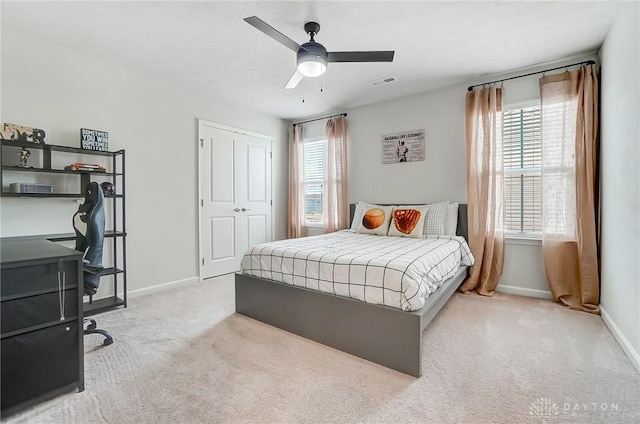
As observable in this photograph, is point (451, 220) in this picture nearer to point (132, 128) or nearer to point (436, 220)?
point (436, 220)

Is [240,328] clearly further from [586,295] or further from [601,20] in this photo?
[601,20]

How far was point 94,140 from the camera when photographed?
2869 mm

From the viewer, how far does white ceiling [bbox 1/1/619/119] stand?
2211 mm

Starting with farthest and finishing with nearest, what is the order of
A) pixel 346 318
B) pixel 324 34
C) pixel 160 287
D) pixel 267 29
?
pixel 160 287 < pixel 324 34 < pixel 346 318 < pixel 267 29

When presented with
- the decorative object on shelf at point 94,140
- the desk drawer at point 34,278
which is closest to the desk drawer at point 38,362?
the desk drawer at point 34,278

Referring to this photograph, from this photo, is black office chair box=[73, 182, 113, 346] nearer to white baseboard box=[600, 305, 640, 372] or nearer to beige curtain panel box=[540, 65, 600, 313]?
white baseboard box=[600, 305, 640, 372]

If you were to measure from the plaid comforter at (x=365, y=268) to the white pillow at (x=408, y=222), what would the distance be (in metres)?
0.46

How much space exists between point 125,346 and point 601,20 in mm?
4518

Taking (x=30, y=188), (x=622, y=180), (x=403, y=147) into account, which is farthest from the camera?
(x=403, y=147)

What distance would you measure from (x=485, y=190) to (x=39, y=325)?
3.92 meters

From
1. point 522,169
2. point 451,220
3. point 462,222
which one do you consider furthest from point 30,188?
point 522,169

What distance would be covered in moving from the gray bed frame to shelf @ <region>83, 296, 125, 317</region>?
4.03ft

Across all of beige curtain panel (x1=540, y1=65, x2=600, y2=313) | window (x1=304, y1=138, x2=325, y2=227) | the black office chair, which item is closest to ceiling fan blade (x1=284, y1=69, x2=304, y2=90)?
the black office chair

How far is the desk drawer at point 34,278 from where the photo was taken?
1.39 metres
